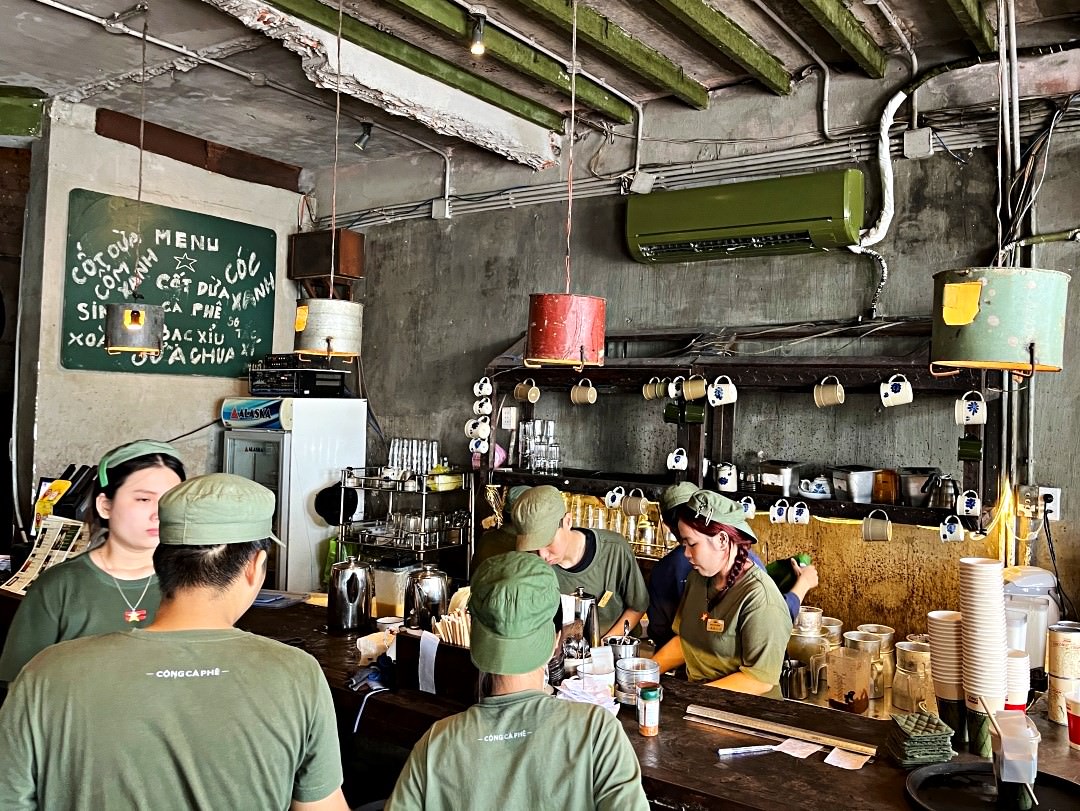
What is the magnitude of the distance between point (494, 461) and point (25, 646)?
3148mm

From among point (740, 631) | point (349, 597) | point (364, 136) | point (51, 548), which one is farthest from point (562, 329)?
point (364, 136)

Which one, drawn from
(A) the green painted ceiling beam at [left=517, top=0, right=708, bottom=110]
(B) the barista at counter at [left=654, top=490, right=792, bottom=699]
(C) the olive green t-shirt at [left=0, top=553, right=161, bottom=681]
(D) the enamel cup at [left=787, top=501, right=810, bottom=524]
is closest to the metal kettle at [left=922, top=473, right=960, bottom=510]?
(D) the enamel cup at [left=787, top=501, right=810, bottom=524]

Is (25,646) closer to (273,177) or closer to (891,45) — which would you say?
(891,45)

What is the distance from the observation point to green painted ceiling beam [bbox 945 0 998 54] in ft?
11.9

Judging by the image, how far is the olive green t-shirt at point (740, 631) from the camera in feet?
9.47

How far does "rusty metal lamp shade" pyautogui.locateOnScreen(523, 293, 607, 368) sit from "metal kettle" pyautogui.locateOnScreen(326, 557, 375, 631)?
3.60 ft

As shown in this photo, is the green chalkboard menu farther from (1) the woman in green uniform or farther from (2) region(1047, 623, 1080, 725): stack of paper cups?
(2) region(1047, 623, 1080, 725): stack of paper cups

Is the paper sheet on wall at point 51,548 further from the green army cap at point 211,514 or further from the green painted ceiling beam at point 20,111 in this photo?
the green painted ceiling beam at point 20,111

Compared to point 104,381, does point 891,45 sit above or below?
above

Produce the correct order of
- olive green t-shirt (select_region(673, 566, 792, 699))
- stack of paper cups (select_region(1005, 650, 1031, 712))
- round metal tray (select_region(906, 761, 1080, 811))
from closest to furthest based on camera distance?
1. round metal tray (select_region(906, 761, 1080, 811))
2. stack of paper cups (select_region(1005, 650, 1031, 712))
3. olive green t-shirt (select_region(673, 566, 792, 699))

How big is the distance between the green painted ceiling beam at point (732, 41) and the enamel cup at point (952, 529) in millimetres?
2325

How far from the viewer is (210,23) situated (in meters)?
4.18

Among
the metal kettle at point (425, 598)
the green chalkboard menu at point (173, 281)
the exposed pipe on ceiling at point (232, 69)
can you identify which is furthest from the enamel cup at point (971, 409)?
the green chalkboard menu at point (173, 281)

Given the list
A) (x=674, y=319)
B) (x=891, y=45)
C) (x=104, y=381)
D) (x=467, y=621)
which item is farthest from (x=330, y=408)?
(x=891, y=45)
